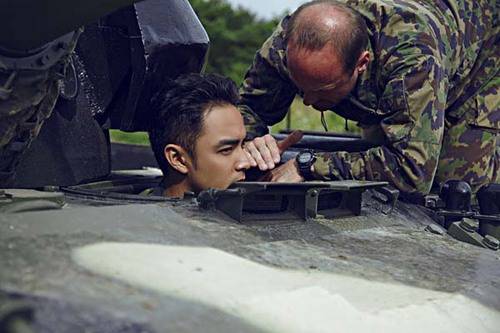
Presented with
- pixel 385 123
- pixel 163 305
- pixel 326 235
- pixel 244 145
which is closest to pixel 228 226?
pixel 326 235

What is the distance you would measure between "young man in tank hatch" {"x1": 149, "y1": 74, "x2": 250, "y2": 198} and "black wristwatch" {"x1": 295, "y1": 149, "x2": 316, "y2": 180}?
0.25 meters

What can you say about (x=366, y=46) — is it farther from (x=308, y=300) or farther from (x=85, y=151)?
(x=308, y=300)

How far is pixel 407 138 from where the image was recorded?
4180 millimetres

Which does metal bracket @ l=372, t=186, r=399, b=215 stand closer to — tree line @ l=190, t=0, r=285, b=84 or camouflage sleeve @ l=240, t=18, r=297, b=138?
camouflage sleeve @ l=240, t=18, r=297, b=138

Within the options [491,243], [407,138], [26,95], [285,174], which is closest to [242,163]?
[285,174]

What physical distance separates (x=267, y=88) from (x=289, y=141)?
68 centimetres

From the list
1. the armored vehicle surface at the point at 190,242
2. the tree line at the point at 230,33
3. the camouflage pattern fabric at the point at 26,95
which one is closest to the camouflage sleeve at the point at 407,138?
the armored vehicle surface at the point at 190,242

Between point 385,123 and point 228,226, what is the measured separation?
141 cm

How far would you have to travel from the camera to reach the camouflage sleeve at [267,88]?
189 inches

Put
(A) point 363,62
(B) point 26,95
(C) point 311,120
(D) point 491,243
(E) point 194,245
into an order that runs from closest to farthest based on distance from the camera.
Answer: (E) point 194,245 → (B) point 26,95 → (D) point 491,243 → (A) point 363,62 → (C) point 311,120

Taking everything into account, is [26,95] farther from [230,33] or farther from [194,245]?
[230,33]

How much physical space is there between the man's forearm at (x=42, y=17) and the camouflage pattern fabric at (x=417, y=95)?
156cm

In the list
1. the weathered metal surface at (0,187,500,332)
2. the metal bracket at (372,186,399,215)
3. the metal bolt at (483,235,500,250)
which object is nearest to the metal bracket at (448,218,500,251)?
the metal bolt at (483,235,500,250)

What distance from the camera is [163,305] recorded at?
220 centimetres
